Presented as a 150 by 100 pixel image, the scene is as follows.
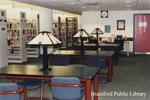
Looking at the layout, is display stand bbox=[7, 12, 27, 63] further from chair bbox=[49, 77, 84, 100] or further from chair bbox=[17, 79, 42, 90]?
chair bbox=[49, 77, 84, 100]

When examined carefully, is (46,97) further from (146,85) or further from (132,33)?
(132,33)

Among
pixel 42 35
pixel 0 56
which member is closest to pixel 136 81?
pixel 42 35

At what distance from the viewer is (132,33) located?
14.2m

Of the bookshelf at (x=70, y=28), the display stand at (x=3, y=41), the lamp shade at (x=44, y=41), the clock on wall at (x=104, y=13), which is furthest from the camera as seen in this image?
the bookshelf at (x=70, y=28)

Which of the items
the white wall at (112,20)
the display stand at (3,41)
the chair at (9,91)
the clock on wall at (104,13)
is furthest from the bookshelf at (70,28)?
the chair at (9,91)

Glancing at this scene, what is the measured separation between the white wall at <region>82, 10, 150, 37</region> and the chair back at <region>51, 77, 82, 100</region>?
1050cm

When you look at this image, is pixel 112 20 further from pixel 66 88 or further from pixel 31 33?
pixel 66 88

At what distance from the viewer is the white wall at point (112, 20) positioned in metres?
14.1

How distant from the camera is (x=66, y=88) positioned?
13.3 feet

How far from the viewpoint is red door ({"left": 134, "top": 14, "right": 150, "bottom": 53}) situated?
14.1 metres

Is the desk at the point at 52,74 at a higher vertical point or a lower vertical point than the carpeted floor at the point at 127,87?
higher

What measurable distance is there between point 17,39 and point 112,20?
5046 millimetres

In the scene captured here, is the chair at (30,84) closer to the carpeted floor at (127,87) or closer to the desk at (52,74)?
the desk at (52,74)

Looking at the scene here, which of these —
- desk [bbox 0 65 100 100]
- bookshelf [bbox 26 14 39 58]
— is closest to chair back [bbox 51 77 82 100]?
desk [bbox 0 65 100 100]
